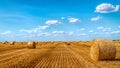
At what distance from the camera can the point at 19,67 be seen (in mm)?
14000

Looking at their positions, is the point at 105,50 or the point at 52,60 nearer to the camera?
the point at 105,50

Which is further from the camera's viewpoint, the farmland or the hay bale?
the hay bale

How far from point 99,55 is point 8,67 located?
24.0ft

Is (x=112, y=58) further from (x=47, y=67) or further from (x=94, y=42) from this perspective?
(x=47, y=67)

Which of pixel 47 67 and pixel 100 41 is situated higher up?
pixel 100 41

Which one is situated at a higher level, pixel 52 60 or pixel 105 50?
pixel 105 50

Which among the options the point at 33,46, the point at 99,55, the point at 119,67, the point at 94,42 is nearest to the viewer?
the point at 119,67

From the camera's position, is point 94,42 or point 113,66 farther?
point 94,42

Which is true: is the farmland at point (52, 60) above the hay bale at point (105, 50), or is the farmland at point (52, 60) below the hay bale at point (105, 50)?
below

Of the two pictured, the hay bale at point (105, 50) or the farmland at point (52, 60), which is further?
the hay bale at point (105, 50)

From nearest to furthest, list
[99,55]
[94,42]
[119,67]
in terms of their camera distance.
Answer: [119,67] → [99,55] → [94,42]

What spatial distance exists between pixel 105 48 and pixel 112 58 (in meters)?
1.03

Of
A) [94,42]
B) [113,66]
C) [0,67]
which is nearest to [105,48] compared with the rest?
[94,42]

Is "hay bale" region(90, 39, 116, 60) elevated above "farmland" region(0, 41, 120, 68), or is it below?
above
